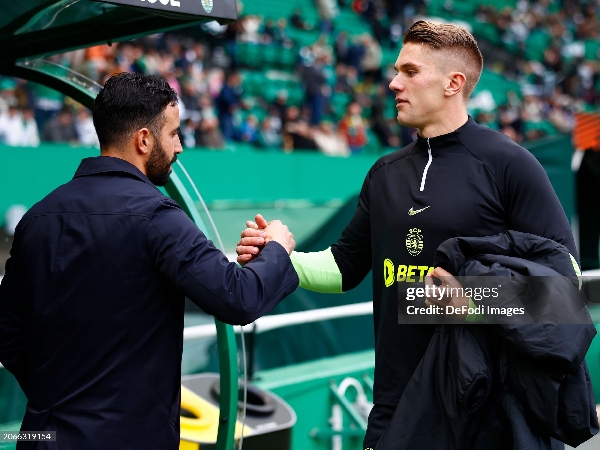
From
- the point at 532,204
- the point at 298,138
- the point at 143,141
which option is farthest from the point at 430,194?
the point at 298,138

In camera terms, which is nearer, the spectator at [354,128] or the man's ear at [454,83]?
the man's ear at [454,83]

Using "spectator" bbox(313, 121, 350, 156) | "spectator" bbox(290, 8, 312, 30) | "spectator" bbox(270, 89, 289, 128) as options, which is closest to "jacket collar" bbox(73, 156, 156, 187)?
"spectator" bbox(313, 121, 350, 156)

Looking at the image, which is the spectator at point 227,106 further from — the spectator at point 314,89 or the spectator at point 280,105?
the spectator at point 314,89

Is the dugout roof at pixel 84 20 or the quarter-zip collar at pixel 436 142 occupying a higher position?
the dugout roof at pixel 84 20

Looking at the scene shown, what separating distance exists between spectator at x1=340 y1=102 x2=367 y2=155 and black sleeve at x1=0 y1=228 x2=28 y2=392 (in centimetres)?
1215

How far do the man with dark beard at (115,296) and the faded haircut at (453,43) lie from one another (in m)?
0.96

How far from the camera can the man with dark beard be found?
2.04 metres

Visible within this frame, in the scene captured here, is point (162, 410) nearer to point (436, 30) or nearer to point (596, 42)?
point (436, 30)

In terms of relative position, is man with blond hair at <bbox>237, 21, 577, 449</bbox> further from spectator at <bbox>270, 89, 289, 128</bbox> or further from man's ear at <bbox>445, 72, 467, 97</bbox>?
spectator at <bbox>270, 89, 289, 128</bbox>

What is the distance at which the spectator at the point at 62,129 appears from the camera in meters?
8.20

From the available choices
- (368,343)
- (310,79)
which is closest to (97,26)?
(368,343)

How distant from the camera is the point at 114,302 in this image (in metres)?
2.06

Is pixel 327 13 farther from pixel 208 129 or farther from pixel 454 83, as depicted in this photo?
pixel 454 83

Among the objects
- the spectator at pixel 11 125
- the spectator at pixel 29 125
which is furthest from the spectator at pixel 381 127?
the spectator at pixel 11 125
